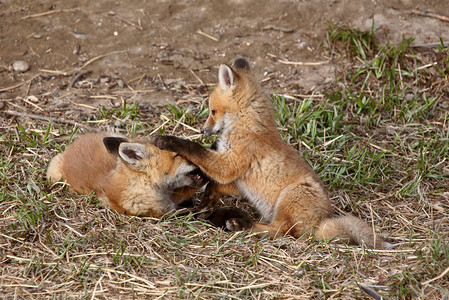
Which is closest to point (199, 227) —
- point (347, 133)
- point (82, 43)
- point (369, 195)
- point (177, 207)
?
point (177, 207)

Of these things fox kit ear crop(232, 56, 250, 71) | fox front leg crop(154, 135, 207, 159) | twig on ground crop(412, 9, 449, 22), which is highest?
fox kit ear crop(232, 56, 250, 71)

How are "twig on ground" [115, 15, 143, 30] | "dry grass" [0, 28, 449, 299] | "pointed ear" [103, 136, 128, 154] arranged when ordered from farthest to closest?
"twig on ground" [115, 15, 143, 30]
"pointed ear" [103, 136, 128, 154]
"dry grass" [0, 28, 449, 299]

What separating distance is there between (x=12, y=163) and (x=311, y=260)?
11.7ft

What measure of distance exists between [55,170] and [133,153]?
3.67 feet

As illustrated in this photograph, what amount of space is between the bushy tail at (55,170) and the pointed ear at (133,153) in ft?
3.28

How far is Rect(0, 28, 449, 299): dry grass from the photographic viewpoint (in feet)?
13.0

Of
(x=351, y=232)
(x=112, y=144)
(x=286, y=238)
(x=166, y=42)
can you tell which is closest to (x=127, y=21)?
(x=166, y=42)

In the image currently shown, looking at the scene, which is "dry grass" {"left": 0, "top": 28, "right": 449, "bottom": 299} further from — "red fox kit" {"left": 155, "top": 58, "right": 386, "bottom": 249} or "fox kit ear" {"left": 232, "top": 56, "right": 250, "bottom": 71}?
"fox kit ear" {"left": 232, "top": 56, "right": 250, "bottom": 71}

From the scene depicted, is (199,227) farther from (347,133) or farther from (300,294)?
(347,133)

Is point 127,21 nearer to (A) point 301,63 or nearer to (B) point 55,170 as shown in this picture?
(A) point 301,63

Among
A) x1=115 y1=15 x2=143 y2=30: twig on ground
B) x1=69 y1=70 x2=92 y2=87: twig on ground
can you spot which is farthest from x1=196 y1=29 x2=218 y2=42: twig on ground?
x1=69 y1=70 x2=92 y2=87: twig on ground

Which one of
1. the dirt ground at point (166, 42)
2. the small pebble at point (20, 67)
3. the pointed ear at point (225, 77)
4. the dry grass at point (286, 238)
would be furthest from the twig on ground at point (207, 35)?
the pointed ear at point (225, 77)

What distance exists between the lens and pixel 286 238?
470cm

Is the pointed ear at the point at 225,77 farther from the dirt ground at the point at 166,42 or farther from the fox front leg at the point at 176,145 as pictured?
the dirt ground at the point at 166,42
